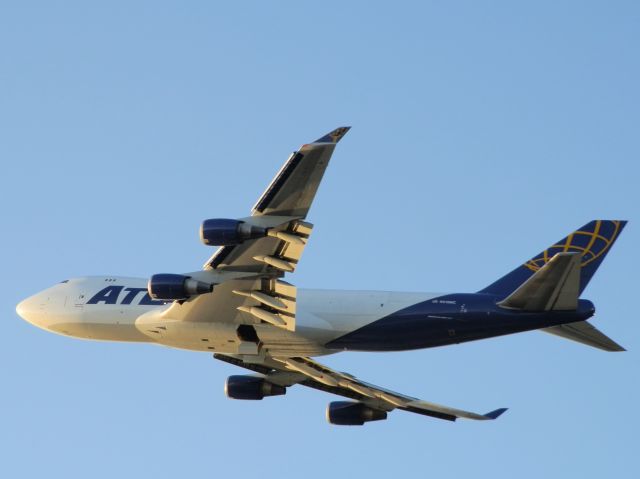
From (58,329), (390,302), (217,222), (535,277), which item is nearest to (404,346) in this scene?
(390,302)

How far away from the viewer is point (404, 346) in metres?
58.1

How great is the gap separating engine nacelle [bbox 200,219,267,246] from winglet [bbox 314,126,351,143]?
468 cm

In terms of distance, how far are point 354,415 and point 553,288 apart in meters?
16.9

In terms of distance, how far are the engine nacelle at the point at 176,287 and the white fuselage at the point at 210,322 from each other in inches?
115

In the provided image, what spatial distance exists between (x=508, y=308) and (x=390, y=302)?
5.52 meters

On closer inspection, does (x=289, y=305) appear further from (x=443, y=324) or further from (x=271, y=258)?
(x=443, y=324)

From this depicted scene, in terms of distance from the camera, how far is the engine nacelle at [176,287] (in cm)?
5516

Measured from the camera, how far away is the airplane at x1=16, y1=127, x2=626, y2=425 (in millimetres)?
51219

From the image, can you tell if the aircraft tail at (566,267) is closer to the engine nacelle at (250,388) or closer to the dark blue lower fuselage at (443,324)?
the dark blue lower fuselage at (443,324)

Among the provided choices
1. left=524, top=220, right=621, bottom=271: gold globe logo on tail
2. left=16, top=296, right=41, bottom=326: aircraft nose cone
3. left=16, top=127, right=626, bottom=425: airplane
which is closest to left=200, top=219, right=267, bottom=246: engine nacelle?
left=16, top=127, right=626, bottom=425: airplane

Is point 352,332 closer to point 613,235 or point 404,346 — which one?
point 404,346

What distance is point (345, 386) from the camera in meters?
66.1

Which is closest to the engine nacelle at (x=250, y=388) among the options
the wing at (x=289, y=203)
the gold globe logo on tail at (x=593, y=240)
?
the wing at (x=289, y=203)

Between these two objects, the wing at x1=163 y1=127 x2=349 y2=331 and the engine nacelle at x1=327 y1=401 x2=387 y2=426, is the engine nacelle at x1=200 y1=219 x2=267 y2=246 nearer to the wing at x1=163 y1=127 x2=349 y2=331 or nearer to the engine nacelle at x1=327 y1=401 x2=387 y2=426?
the wing at x1=163 y1=127 x2=349 y2=331
